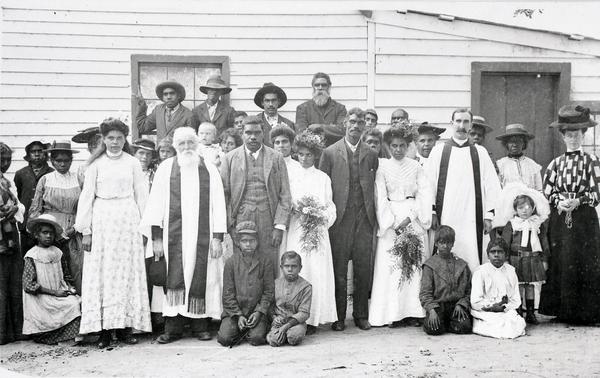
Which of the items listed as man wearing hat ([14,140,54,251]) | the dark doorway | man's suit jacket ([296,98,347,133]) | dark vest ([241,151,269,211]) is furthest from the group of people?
the dark doorway

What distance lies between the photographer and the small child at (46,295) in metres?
6.29

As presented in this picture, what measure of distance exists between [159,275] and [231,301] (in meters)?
0.73

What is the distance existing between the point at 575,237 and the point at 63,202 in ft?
16.8

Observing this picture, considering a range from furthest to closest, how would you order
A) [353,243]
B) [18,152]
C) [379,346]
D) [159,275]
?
[18,152] < [353,243] < [159,275] < [379,346]

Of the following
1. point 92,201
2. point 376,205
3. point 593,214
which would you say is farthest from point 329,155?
point 593,214

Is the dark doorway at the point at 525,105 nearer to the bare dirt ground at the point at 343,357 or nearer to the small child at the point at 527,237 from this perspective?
the small child at the point at 527,237

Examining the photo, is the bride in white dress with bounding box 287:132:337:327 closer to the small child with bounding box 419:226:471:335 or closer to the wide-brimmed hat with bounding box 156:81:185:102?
the small child with bounding box 419:226:471:335

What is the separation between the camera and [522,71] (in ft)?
29.8

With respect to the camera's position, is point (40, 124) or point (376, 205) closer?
point (376, 205)

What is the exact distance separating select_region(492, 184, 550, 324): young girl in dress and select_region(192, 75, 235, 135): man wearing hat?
10.8 feet

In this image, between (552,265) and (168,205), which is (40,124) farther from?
(552,265)

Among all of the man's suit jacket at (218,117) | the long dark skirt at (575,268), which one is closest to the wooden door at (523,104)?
the long dark skirt at (575,268)

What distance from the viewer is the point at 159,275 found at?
6199 mm

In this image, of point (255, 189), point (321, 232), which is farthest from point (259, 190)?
point (321, 232)
